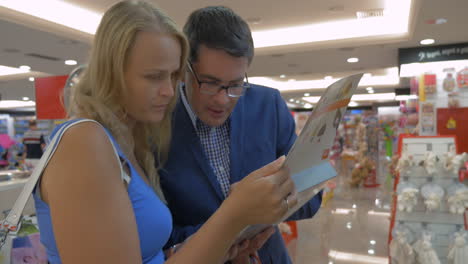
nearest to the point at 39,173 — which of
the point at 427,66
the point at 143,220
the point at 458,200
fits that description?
the point at 143,220

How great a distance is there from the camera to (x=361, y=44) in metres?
7.22

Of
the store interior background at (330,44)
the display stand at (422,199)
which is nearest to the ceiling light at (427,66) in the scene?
the store interior background at (330,44)

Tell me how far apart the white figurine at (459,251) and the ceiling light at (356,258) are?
3.56 ft

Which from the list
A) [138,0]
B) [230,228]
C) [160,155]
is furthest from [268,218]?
[138,0]

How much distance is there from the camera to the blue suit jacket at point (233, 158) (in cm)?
109

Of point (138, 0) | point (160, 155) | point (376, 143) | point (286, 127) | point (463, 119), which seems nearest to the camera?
point (138, 0)

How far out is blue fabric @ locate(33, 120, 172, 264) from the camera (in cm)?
77

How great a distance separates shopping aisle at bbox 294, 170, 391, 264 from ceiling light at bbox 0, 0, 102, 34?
4.43 metres

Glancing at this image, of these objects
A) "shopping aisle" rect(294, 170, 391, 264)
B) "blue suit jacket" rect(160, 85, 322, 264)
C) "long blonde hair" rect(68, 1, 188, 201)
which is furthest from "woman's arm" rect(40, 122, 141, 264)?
"shopping aisle" rect(294, 170, 391, 264)

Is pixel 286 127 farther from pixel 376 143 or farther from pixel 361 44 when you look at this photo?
pixel 376 143

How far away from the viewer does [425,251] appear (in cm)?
362

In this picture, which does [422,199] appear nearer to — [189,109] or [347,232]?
[347,232]

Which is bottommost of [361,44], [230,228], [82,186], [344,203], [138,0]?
[344,203]

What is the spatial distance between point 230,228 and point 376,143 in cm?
1811
